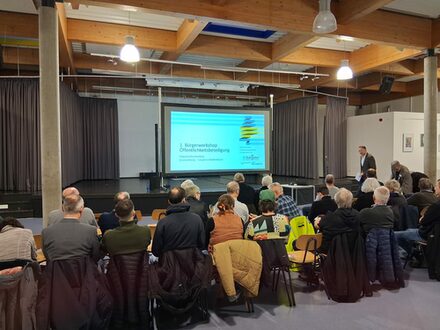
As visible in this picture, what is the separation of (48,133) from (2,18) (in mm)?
3075

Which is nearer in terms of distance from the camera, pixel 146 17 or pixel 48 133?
pixel 48 133

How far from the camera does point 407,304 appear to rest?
11.0 ft

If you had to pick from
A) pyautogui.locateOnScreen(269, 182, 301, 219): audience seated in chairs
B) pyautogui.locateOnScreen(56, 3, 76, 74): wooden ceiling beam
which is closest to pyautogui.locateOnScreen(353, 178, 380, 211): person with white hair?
pyautogui.locateOnScreen(269, 182, 301, 219): audience seated in chairs

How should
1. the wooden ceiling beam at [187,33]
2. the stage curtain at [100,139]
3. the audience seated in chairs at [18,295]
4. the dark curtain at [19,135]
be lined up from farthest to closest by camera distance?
the stage curtain at [100,139]
the dark curtain at [19,135]
the wooden ceiling beam at [187,33]
the audience seated in chairs at [18,295]

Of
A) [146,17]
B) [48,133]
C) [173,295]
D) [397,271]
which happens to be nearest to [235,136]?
[146,17]

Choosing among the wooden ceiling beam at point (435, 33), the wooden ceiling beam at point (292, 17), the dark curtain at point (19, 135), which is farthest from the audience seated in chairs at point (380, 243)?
the dark curtain at point (19, 135)

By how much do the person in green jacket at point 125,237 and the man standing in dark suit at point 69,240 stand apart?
101mm

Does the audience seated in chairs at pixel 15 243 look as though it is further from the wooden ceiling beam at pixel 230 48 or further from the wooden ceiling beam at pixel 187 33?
the wooden ceiling beam at pixel 230 48

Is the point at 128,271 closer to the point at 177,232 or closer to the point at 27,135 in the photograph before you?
the point at 177,232

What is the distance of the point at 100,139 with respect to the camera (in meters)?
11.4

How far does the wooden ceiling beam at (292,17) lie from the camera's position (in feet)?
15.8

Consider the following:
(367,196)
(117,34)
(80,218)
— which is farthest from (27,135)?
(367,196)

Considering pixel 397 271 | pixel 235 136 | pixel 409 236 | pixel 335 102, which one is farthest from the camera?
pixel 335 102

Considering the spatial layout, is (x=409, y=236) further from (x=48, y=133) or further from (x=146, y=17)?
(x=146, y=17)
